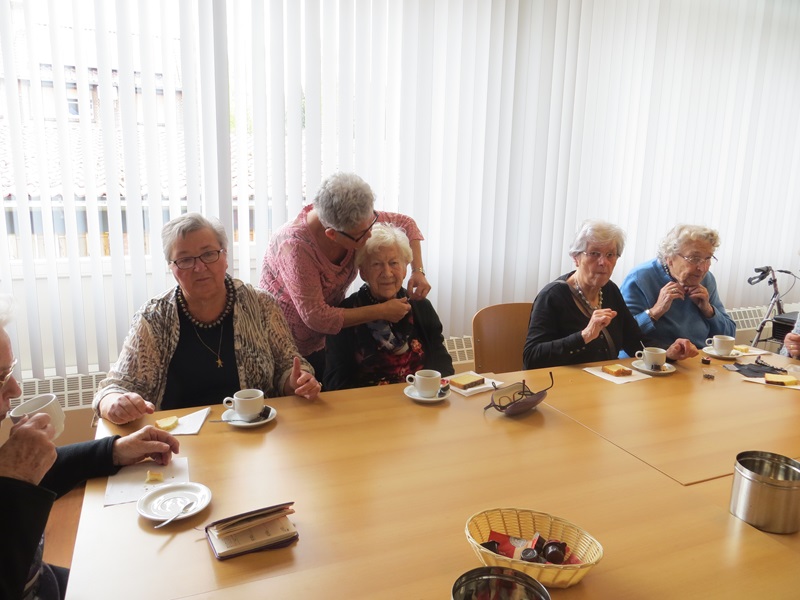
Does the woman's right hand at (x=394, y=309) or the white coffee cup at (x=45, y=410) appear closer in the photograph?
the white coffee cup at (x=45, y=410)

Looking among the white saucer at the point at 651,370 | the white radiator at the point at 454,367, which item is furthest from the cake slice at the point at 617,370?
the white radiator at the point at 454,367

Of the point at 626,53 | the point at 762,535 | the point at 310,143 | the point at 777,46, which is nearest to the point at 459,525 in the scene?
the point at 762,535

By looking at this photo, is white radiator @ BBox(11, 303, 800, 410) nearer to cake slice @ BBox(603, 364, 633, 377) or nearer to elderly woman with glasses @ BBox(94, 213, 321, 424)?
elderly woman with glasses @ BBox(94, 213, 321, 424)

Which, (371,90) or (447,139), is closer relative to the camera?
(371,90)

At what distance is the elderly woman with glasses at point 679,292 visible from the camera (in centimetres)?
283

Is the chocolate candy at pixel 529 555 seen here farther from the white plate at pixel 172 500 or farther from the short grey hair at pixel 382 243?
the short grey hair at pixel 382 243

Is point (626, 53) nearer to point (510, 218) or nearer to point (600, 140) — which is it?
point (600, 140)

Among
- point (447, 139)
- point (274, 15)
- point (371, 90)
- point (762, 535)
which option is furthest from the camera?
point (447, 139)

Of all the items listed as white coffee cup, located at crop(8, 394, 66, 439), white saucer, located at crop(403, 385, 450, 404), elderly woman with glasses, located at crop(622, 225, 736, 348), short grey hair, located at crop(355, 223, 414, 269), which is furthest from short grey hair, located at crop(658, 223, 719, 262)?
white coffee cup, located at crop(8, 394, 66, 439)

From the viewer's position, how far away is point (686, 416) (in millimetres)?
1808

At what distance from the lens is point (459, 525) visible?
1167mm

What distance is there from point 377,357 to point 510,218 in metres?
1.73

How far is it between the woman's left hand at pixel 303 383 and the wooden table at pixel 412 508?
0.10 ft

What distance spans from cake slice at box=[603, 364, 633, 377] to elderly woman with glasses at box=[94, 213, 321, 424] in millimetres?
1108
